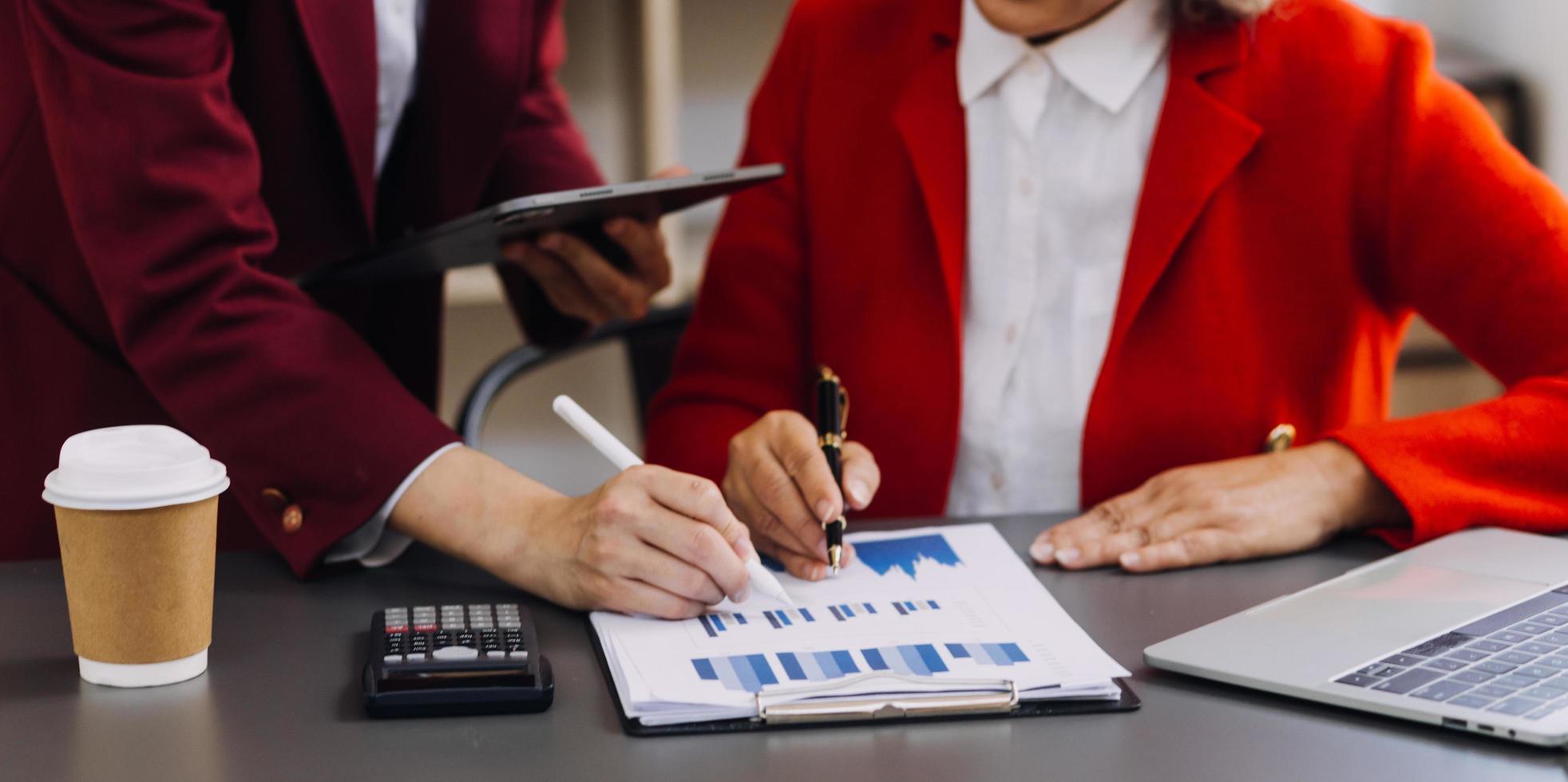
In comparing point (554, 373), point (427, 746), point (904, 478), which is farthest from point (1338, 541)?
point (554, 373)

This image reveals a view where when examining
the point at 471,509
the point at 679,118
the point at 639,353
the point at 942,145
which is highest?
the point at 942,145

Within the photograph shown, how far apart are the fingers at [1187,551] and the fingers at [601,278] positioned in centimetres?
56

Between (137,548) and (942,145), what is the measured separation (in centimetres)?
87

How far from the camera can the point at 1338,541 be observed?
1176mm

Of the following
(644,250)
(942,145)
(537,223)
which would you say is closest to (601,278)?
(644,250)

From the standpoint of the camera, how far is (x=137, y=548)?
33.2 inches

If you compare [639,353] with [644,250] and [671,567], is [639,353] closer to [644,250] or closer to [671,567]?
[644,250]

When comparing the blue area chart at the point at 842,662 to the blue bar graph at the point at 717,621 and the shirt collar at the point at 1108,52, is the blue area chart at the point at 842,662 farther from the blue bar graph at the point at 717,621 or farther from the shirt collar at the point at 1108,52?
the shirt collar at the point at 1108,52

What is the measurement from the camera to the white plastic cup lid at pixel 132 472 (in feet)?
2.71

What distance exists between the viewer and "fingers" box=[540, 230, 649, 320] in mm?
1388

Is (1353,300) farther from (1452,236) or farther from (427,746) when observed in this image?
(427,746)

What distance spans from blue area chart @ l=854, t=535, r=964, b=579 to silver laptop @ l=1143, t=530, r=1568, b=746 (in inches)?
8.5

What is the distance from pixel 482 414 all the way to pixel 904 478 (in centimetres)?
60

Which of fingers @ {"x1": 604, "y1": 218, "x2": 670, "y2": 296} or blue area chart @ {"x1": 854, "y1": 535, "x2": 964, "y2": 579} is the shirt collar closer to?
fingers @ {"x1": 604, "y1": 218, "x2": 670, "y2": 296}
